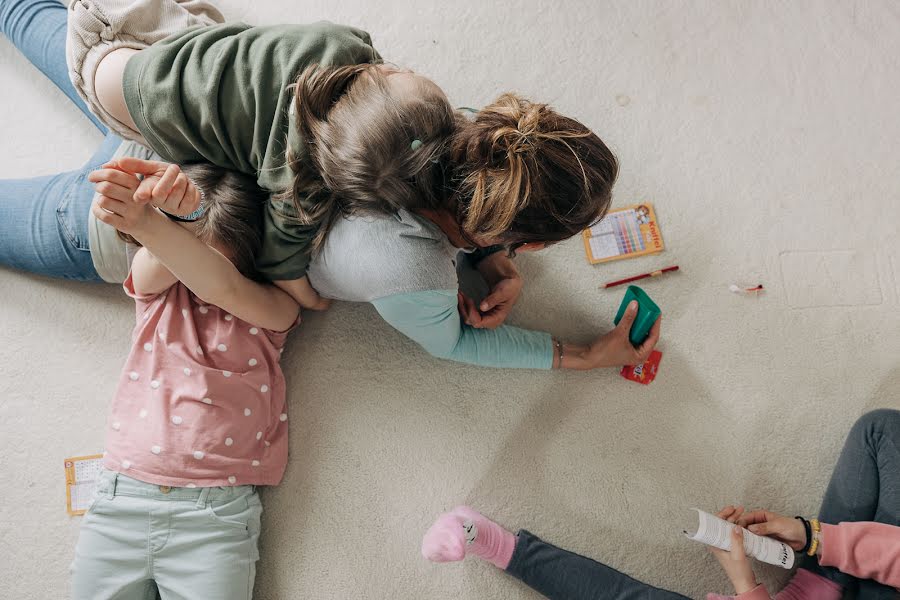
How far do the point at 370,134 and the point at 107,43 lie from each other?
0.58m

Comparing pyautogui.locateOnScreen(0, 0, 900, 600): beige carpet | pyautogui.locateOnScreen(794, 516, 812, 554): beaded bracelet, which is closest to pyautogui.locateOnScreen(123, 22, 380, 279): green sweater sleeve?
pyautogui.locateOnScreen(0, 0, 900, 600): beige carpet

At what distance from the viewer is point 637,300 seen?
1.42 meters

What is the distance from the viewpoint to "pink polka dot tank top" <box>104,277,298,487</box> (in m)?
1.25

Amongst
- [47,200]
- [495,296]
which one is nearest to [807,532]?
[495,296]

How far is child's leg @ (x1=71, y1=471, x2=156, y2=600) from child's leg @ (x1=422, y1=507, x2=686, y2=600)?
569 millimetres

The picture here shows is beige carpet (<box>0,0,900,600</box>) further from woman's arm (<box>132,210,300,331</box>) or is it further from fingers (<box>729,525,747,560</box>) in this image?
woman's arm (<box>132,210,300,331</box>)

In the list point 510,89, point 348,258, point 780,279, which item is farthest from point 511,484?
point 510,89

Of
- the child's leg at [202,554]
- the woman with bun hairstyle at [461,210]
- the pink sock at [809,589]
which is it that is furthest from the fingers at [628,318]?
the child's leg at [202,554]

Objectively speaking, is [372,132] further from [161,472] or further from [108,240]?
[161,472]

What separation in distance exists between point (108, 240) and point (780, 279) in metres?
1.52

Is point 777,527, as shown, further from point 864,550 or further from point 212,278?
point 212,278

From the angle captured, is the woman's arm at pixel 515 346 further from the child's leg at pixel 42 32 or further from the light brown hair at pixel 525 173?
the child's leg at pixel 42 32

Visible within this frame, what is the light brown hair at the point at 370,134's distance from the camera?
34.3 inches

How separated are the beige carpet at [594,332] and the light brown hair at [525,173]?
2.03 ft
